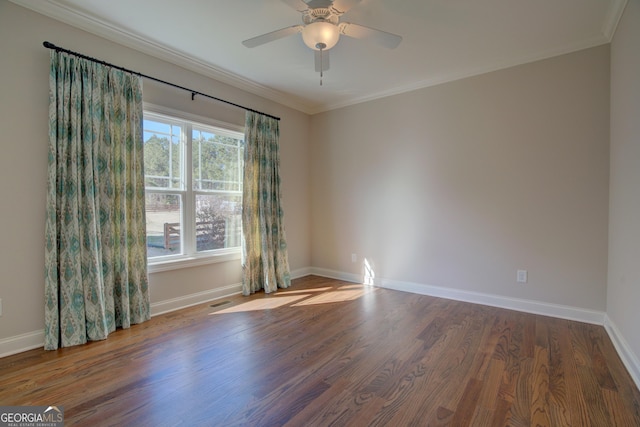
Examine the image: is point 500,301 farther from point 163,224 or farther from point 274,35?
point 163,224

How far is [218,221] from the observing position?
380cm

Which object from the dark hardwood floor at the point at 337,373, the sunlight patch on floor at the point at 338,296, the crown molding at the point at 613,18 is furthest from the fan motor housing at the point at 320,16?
the sunlight patch on floor at the point at 338,296

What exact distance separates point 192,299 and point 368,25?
332cm

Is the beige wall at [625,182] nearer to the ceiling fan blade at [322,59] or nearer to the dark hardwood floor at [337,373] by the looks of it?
the dark hardwood floor at [337,373]

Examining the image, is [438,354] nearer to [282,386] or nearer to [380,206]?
[282,386]

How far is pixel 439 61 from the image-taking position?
326 cm

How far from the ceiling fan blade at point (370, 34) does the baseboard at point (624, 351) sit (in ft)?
8.91

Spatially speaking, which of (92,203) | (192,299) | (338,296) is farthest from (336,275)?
(92,203)

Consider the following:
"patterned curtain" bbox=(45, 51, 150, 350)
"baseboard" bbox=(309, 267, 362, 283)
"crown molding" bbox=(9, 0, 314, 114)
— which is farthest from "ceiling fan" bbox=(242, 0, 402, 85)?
"baseboard" bbox=(309, 267, 362, 283)

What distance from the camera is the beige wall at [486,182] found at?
2893 millimetres

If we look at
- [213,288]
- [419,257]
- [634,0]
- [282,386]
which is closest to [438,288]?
[419,257]

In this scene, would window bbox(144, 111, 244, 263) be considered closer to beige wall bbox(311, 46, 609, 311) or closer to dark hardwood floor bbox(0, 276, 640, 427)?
dark hardwood floor bbox(0, 276, 640, 427)

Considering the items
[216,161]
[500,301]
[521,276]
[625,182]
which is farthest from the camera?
[216,161]

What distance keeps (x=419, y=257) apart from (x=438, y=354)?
5.59 ft
